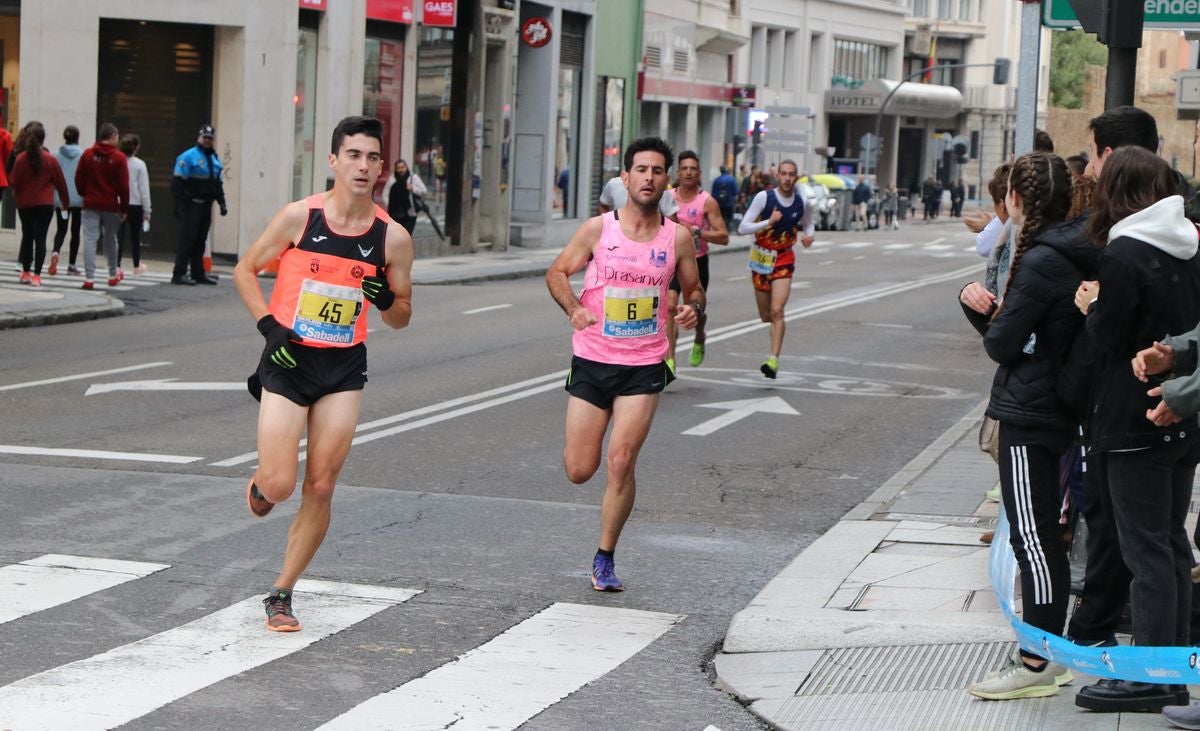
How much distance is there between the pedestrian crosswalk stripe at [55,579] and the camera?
23.8 ft

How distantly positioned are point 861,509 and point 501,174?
1132 inches

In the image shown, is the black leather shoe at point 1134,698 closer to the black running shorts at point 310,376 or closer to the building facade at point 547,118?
the black running shorts at point 310,376

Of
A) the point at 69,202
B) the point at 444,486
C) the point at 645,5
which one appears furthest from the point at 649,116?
the point at 444,486

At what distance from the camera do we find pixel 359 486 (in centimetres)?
1043

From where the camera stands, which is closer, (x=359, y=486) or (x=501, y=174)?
(x=359, y=486)

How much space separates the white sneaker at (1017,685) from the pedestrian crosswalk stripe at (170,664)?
236 cm

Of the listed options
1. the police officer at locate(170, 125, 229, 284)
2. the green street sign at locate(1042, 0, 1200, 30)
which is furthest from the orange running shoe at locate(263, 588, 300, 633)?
the police officer at locate(170, 125, 229, 284)

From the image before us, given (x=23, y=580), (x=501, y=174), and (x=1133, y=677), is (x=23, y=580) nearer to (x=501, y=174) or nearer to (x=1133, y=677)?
(x=1133, y=677)

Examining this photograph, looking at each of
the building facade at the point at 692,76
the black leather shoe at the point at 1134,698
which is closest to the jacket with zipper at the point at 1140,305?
the black leather shoe at the point at 1134,698

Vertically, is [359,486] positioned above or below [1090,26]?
below

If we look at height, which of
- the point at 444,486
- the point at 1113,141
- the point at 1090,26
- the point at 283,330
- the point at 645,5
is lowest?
the point at 444,486

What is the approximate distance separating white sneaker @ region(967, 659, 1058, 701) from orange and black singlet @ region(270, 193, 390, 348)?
8.42ft

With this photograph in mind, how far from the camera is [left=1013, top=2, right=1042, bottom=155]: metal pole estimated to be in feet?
32.2

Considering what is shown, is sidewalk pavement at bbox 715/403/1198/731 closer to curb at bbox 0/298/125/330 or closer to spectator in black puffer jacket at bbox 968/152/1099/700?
spectator in black puffer jacket at bbox 968/152/1099/700
